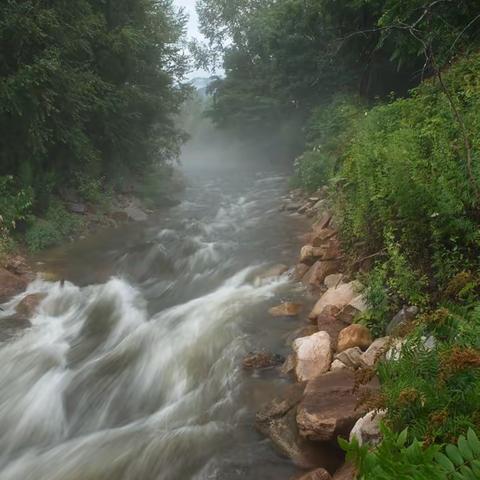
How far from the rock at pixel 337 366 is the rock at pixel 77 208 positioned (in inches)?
447

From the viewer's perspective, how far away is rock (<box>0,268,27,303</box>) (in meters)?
9.57

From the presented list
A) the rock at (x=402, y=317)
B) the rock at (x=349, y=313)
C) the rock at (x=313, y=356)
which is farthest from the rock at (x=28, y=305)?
the rock at (x=402, y=317)

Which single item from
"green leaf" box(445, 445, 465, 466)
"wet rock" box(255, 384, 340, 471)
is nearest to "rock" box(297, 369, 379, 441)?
"wet rock" box(255, 384, 340, 471)

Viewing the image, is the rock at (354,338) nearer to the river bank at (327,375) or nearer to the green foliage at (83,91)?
the river bank at (327,375)

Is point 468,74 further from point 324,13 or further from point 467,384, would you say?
point 324,13

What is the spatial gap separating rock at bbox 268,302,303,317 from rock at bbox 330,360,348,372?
208 centimetres

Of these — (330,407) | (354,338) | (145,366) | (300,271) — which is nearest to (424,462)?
(330,407)

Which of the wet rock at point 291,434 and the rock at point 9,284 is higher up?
the rock at point 9,284

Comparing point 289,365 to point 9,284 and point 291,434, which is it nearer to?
point 291,434

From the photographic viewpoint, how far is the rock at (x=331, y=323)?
6.47 metres

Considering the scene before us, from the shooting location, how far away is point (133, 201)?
18625mm

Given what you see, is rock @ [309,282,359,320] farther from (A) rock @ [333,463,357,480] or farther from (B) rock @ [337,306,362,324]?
(A) rock @ [333,463,357,480]

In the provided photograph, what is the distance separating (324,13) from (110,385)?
50.0ft

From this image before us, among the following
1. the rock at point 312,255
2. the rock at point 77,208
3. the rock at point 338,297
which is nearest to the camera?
the rock at point 338,297
